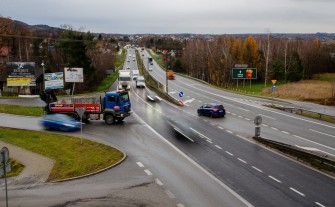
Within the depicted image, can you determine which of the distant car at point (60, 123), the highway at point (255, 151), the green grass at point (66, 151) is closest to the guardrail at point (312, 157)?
the highway at point (255, 151)

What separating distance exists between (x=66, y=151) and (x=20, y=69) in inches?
1374

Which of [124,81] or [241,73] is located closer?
[241,73]

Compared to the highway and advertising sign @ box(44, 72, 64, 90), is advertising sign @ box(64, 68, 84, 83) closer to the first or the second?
advertising sign @ box(44, 72, 64, 90)

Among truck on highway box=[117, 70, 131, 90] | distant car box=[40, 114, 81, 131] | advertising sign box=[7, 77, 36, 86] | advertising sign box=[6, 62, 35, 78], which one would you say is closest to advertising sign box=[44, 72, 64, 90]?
advertising sign box=[6, 62, 35, 78]

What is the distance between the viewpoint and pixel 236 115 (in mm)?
37938

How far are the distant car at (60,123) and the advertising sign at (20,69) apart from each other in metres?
26.4

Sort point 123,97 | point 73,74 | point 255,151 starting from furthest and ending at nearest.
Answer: point 73,74 → point 123,97 → point 255,151

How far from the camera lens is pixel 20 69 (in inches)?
2072

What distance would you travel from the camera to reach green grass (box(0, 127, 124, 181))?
1858 cm

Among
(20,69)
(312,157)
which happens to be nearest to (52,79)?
(20,69)

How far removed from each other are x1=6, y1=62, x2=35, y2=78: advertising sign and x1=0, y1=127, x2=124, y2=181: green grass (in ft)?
86.9

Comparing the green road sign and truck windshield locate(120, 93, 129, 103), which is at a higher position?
the green road sign

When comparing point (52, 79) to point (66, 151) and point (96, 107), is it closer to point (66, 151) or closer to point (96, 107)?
point (96, 107)

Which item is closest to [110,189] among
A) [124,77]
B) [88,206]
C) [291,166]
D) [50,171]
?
[88,206]
